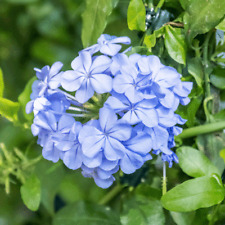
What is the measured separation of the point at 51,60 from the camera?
1.14 metres

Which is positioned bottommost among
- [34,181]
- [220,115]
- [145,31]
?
[34,181]

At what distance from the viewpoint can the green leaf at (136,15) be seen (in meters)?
0.56

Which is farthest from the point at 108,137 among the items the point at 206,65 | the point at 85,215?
the point at 85,215

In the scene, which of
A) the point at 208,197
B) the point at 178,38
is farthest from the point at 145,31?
the point at 208,197

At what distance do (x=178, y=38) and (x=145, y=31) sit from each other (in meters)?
0.06

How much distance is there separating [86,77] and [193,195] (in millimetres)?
242

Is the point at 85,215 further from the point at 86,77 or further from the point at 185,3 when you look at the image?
the point at 185,3

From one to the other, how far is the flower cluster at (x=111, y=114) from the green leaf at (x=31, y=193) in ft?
0.51

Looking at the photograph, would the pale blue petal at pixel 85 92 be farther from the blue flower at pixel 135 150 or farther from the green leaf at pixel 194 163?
the green leaf at pixel 194 163

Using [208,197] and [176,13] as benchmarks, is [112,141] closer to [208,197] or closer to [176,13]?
[208,197]

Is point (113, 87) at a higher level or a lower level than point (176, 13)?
lower

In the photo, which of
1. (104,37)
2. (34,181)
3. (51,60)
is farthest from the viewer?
(51,60)

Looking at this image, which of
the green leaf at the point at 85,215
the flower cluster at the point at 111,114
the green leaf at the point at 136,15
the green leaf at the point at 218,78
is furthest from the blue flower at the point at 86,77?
the green leaf at the point at 85,215

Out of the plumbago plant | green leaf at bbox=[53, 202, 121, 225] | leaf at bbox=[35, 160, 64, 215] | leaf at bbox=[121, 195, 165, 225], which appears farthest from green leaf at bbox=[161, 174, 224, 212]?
leaf at bbox=[35, 160, 64, 215]
